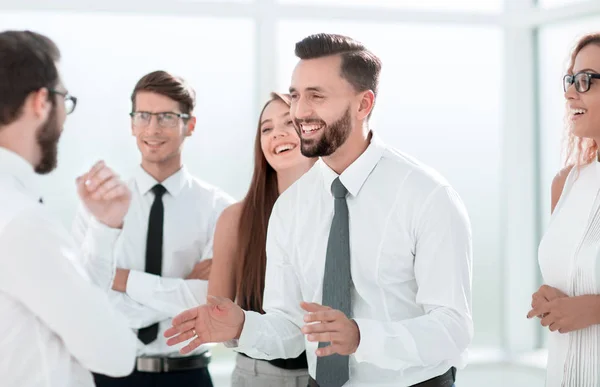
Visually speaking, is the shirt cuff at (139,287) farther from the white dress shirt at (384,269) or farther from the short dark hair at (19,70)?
the short dark hair at (19,70)

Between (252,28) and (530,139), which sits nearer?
(252,28)

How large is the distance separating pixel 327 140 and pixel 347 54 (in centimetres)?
30

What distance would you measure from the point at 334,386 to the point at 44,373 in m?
0.94

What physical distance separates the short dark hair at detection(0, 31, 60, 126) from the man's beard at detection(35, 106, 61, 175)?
0.07 metres

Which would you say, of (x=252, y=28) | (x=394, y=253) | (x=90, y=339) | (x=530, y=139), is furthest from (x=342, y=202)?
(x=530, y=139)

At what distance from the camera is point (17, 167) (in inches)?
71.6

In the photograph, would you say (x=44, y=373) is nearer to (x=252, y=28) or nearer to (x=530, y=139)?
(x=252, y=28)

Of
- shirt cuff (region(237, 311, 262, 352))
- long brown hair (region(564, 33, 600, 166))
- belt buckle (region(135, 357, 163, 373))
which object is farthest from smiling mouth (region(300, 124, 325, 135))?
belt buckle (region(135, 357, 163, 373))

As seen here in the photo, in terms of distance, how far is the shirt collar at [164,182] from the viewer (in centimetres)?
337

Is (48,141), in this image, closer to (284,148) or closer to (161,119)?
(284,148)

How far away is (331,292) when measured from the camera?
240 cm

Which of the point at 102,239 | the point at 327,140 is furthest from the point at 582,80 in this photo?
the point at 102,239

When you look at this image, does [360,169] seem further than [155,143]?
No

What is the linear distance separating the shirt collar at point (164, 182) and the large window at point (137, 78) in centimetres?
131
